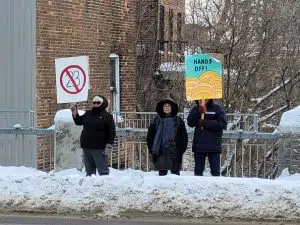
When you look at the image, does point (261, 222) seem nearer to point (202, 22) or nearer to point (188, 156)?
point (188, 156)

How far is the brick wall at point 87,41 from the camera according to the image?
13.9 meters

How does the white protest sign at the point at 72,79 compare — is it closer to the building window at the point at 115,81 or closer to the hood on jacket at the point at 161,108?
the hood on jacket at the point at 161,108

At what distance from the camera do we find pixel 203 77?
1022 cm

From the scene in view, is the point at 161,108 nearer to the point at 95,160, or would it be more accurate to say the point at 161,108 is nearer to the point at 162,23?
the point at 95,160

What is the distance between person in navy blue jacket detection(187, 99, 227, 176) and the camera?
32.4 ft

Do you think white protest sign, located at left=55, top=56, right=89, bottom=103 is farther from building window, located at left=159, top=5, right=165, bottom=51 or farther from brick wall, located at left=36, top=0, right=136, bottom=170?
building window, located at left=159, top=5, right=165, bottom=51

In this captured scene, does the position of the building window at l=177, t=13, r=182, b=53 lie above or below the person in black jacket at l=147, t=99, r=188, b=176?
above

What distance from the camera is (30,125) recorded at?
12836mm

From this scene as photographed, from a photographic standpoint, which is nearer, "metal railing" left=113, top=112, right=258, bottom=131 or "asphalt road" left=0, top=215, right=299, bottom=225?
"asphalt road" left=0, top=215, right=299, bottom=225

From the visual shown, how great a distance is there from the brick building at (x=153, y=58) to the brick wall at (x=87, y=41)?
193 cm

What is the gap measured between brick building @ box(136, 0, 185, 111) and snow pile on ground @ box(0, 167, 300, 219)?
1031 cm

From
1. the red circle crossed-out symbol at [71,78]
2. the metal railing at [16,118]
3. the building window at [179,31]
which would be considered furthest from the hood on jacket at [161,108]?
the building window at [179,31]

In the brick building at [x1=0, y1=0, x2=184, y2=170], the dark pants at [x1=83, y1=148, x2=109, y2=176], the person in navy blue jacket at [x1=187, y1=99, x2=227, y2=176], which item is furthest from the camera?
the brick building at [x1=0, y1=0, x2=184, y2=170]

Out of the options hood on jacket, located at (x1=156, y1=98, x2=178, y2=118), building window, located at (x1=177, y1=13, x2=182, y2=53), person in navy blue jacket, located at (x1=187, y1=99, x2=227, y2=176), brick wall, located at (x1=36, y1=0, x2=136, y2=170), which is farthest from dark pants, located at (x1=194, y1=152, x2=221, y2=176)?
building window, located at (x1=177, y1=13, x2=182, y2=53)
